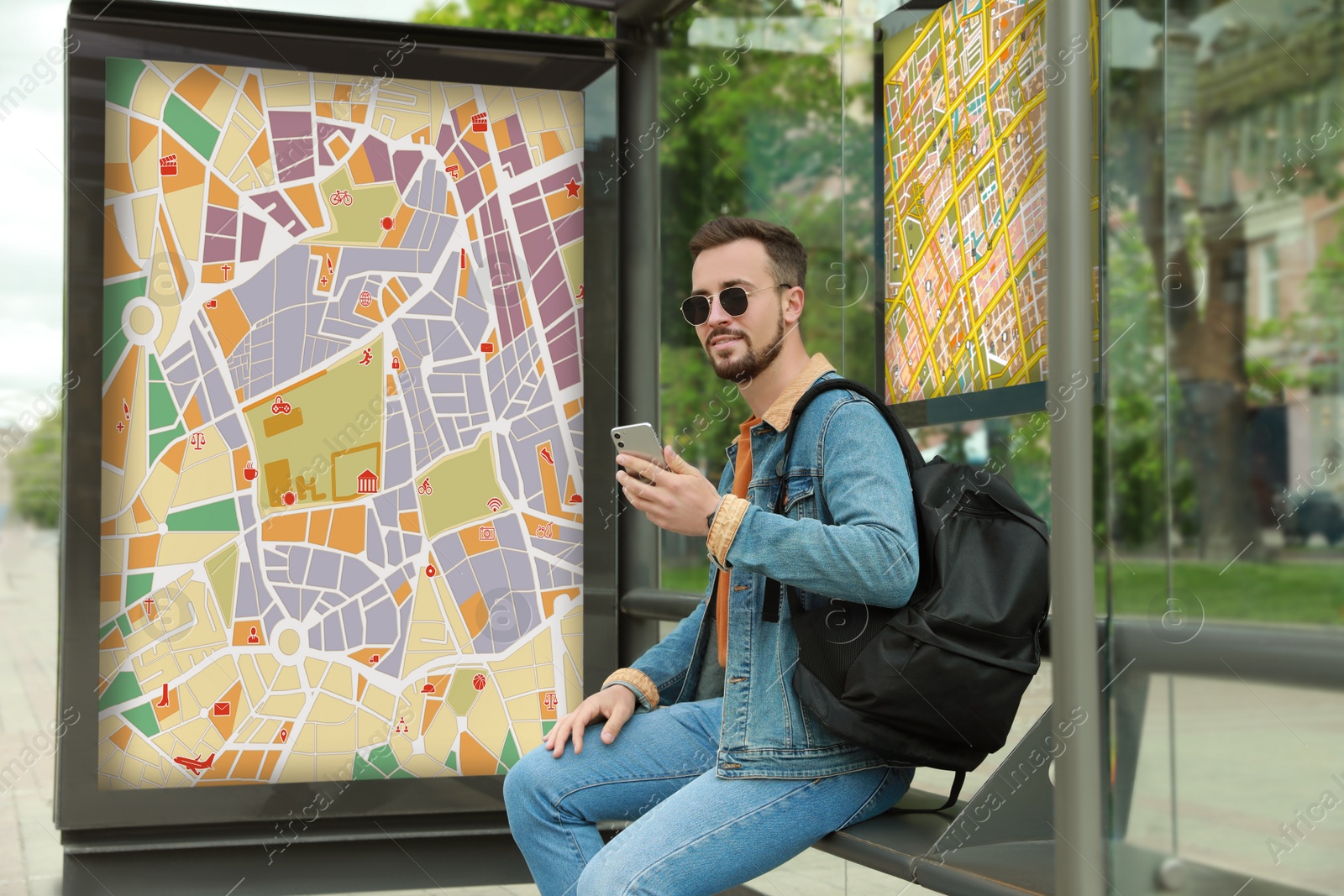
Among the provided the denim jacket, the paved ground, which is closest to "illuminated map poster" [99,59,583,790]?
the denim jacket

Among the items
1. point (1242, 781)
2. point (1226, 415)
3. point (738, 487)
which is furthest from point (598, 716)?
point (1226, 415)

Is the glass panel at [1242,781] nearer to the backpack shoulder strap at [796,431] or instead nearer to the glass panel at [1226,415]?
the glass panel at [1226,415]

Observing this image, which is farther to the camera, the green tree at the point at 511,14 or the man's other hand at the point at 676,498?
the green tree at the point at 511,14

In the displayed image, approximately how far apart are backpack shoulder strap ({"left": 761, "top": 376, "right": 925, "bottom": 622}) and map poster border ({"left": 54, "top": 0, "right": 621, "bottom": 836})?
1.58 meters

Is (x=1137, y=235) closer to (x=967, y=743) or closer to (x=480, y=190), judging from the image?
(x=967, y=743)

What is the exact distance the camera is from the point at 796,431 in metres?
2.43

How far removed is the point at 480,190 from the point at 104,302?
1.12m

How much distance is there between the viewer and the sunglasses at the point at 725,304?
261 cm

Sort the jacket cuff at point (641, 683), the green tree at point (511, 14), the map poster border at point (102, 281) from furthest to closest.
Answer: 1. the green tree at point (511, 14)
2. the map poster border at point (102, 281)
3. the jacket cuff at point (641, 683)

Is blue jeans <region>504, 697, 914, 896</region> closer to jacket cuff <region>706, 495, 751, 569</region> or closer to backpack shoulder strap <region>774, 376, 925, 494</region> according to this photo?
jacket cuff <region>706, 495, 751, 569</region>

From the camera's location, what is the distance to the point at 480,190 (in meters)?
3.89

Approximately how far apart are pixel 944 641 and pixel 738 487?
2.14 feet

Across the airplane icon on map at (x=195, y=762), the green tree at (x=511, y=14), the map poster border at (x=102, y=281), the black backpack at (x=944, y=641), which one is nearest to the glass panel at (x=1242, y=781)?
the black backpack at (x=944, y=641)

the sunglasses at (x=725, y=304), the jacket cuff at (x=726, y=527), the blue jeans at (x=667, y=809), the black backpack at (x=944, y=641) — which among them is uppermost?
the sunglasses at (x=725, y=304)
